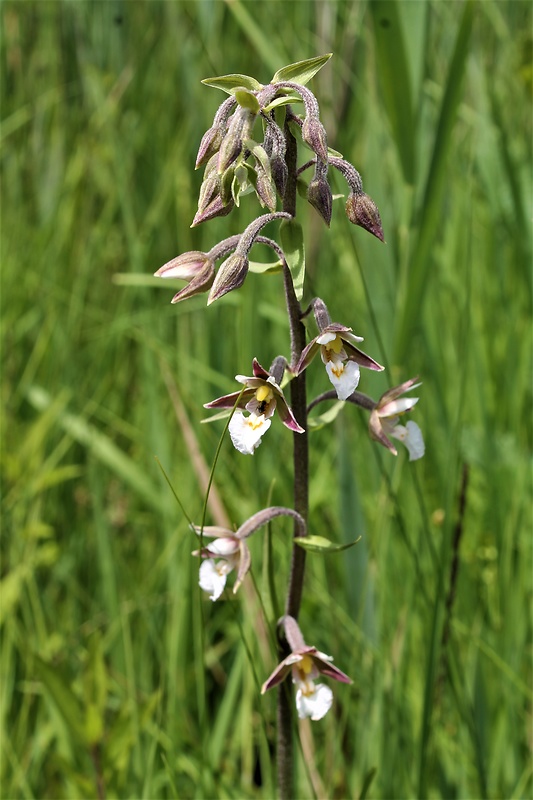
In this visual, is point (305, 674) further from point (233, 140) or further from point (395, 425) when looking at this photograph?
point (233, 140)

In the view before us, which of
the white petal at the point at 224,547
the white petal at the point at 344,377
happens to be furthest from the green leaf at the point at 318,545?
the white petal at the point at 344,377

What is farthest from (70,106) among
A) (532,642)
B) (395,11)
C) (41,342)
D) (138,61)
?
(532,642)

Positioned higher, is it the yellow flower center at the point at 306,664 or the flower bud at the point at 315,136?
the flower bud at the point at 315,136

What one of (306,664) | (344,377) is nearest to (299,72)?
(344,377)

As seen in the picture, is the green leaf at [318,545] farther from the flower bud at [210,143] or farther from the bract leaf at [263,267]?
the flower bud at [210,143]

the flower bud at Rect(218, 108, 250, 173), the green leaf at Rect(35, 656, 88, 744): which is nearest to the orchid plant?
the flower bud at Rect(218, 108, 250, 173)

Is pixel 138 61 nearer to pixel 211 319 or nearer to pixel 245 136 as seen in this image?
pixel 211 319

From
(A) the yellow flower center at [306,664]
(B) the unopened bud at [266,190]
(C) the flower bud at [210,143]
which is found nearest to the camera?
(B) the unopened bud at [266,190]
